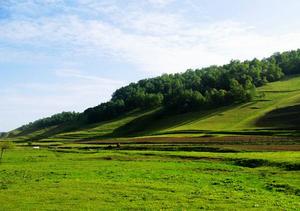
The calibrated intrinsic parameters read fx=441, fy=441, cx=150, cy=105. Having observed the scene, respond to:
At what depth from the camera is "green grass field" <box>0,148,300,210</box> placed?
105 ft

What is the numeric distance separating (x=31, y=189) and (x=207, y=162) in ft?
99.5

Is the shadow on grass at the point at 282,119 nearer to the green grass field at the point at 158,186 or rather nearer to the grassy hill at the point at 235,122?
the grassy hill at the point at 235,122

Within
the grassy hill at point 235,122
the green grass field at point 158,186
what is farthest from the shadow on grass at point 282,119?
the green grass field at point 158,186

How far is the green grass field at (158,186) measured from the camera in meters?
31.9

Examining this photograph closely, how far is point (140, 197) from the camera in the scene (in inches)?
1369

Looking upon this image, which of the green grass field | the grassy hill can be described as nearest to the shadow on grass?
the grassy hill

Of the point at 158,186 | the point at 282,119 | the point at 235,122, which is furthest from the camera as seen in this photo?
the point at 235,122

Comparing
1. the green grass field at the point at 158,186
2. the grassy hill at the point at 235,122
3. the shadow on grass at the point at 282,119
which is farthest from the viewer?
the grassy hill at the point at 235,122

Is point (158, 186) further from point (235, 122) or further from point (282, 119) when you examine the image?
point (235, 122)

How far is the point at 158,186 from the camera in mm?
40000

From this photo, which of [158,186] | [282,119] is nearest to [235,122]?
[282,119]

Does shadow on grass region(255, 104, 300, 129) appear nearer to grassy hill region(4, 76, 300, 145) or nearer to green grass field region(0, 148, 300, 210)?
grassy hill region(4, 76, 300, 145)

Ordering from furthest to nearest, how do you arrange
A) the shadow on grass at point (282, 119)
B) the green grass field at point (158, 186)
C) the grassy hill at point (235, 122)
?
the grassy hill at point (235, 122) → the shadow on grass at point (282, 119) → the green grass field at point (158, 186)

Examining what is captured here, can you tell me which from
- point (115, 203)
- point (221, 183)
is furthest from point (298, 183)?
point (115, 203)
